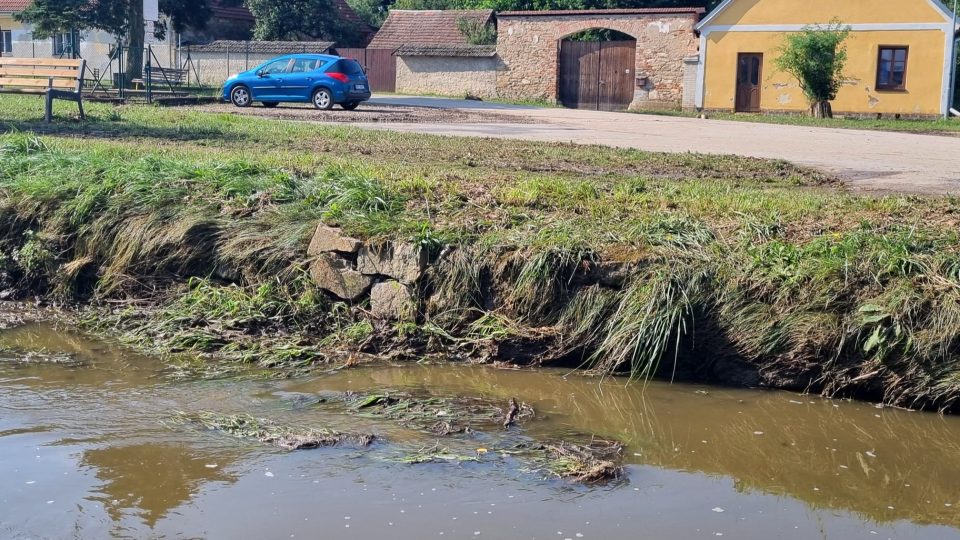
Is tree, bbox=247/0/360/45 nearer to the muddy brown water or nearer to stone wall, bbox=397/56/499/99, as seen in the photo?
stone wall, bbox=397/56/499/99

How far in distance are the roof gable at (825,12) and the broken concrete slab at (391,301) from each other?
97.6 feet

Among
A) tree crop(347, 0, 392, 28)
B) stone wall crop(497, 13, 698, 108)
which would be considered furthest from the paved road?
tree crop(347, 0, 392, 28)

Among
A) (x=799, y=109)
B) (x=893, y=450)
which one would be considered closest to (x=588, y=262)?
(x=893, y=450)

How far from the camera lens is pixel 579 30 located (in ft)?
125

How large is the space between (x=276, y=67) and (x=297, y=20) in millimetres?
19822

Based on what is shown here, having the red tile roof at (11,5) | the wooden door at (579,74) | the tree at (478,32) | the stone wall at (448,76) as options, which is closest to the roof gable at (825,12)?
the wooden door at (579,74)

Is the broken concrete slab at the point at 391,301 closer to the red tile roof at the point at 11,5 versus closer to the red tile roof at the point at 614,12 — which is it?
the red tile roof at the point at 614,12

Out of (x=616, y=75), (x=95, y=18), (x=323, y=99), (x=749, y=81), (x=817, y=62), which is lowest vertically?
(x=323, y=99)

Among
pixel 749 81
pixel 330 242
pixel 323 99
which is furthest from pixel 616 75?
pixel 330 242

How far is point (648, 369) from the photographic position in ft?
22.4

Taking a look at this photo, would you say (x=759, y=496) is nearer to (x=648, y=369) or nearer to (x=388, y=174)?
(x=648, y=369)

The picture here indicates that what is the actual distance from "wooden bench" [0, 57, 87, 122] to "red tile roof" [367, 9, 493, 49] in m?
26.0

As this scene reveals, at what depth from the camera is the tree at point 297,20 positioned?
45125mm

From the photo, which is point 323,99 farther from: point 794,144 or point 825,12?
point 825,12
